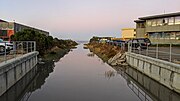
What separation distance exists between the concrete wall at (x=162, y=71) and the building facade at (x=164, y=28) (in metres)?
25.1

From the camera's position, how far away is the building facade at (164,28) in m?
41.6

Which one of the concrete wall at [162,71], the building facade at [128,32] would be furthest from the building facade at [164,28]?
the building facade at [128,32]

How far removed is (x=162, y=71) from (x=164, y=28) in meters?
32.3

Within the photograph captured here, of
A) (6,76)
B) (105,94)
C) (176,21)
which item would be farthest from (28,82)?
(176,21)

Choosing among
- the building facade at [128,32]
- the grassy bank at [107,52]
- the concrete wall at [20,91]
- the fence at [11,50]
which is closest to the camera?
the concrete wall at [20,91]

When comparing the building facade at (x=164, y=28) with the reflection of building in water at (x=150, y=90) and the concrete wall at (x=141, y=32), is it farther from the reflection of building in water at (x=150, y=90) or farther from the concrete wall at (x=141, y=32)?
the reflection of building in water at (x=150, y=90)

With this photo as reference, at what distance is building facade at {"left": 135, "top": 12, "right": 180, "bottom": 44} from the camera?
4163 cm

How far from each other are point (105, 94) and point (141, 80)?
491 centimetres

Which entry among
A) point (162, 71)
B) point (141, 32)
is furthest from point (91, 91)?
point (141, 32)

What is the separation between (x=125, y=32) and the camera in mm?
84375

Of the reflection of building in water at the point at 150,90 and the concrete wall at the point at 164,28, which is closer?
the reflection of building in water at the point at 150,90

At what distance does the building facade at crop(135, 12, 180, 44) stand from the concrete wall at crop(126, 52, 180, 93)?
25.1 metres

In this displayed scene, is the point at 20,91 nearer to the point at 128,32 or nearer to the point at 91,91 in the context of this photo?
the point at 91,91

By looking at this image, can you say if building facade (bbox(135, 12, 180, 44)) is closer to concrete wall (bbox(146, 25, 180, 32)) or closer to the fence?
concrete wall (bbox(146, 25, 180, 32))
